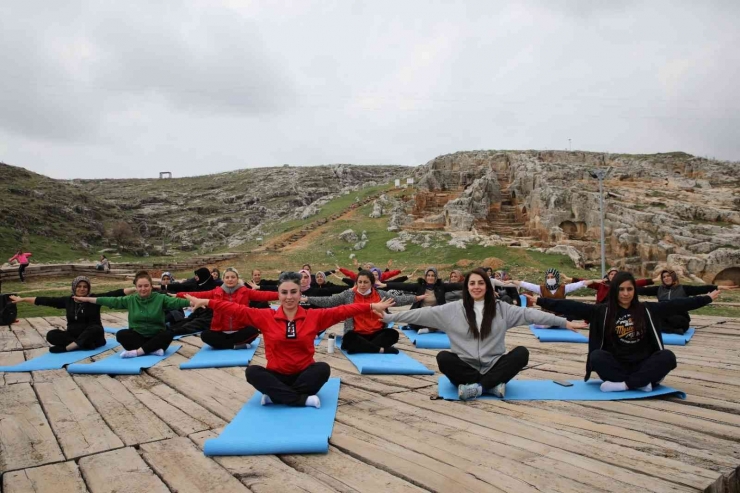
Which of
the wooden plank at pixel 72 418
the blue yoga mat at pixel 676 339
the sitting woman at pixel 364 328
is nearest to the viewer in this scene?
the wooden plank at pixel 72 418

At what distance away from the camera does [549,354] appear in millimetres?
7227

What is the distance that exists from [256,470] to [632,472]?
2524 millimetres

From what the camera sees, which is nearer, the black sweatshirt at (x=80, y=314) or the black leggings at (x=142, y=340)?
the black leggings at (x=142, y=340)

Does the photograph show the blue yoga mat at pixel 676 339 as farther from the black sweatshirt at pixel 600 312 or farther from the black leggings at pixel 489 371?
the black leggings at pixel 489 371

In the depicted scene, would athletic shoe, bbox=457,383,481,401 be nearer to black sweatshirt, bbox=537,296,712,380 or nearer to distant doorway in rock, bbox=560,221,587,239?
black sweatshirt, bbox=537,296,712,380

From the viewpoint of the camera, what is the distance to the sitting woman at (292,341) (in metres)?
4.52

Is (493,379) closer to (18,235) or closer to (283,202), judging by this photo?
(18,235)

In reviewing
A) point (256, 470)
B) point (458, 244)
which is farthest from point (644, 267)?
point (256, 470)

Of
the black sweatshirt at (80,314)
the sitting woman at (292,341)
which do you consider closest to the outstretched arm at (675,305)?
the sitting woman at (292,341)

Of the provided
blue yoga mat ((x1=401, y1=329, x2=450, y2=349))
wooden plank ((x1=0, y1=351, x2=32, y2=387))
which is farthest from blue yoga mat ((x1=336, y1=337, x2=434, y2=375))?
wooden plank ((x1=0, y1=351, x2=32, y2=387))

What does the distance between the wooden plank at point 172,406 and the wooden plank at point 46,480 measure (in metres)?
0.88

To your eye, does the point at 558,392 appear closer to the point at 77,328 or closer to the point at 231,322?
the point at 231,322

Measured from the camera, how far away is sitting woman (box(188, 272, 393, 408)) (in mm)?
4516

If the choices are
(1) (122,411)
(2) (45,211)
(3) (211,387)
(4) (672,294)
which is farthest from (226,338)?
(2) (45,211)
